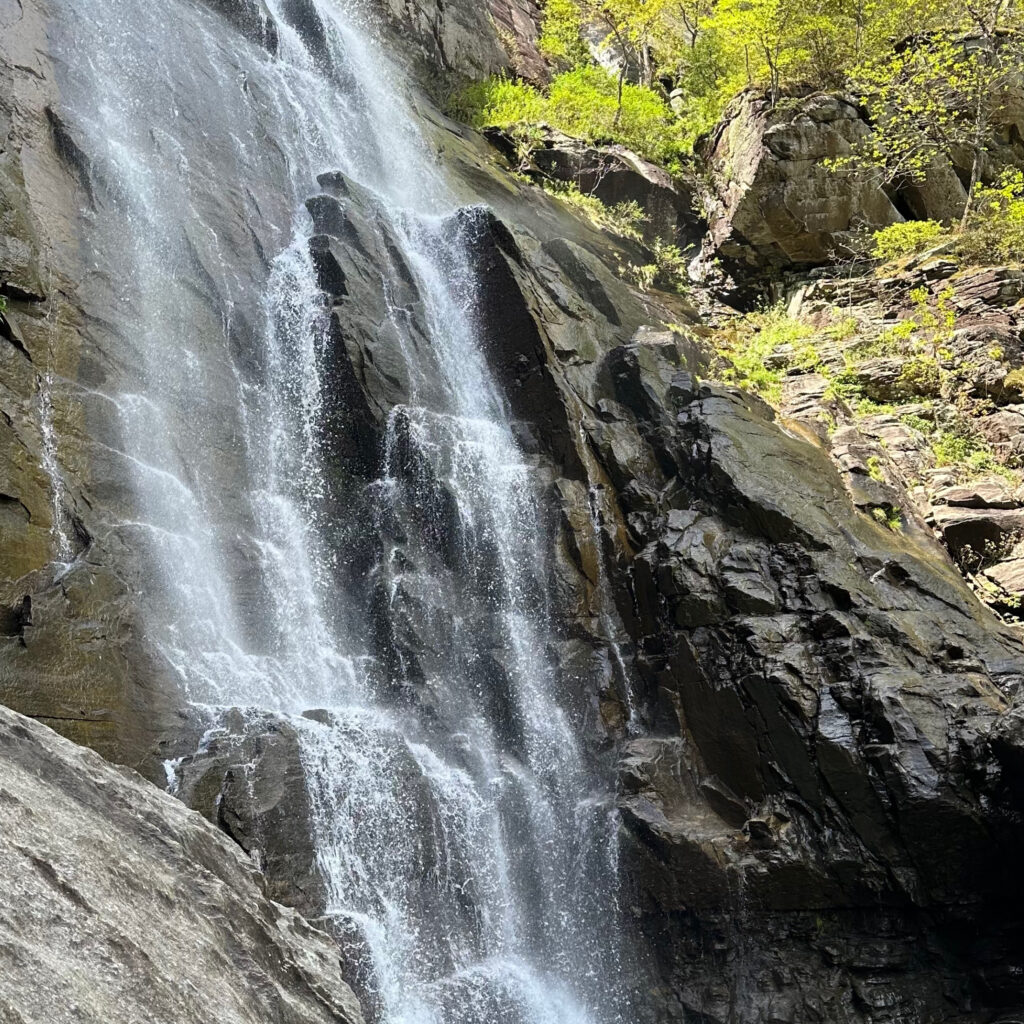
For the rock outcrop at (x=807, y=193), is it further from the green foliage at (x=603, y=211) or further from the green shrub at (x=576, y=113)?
the green shrub at (x=576, y=113)

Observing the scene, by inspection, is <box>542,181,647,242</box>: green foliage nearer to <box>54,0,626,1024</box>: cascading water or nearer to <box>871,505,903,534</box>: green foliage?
<box>54,0,626,1024</box>: cascading water

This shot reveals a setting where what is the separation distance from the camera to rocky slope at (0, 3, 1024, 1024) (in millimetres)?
8742

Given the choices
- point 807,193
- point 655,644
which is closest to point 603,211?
point 807,193

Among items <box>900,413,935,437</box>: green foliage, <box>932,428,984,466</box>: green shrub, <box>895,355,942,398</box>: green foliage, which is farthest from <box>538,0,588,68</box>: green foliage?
<box>932,428,984,466</box>: green shrub

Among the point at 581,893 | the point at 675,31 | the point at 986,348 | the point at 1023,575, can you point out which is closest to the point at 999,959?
the point at 581,893

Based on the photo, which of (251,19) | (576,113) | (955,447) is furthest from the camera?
(576,113)

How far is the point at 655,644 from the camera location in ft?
38.6

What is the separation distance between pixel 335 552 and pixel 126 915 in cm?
789

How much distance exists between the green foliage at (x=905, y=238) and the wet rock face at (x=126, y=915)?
62.4 feet

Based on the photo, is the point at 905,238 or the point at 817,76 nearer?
the point at 905,238

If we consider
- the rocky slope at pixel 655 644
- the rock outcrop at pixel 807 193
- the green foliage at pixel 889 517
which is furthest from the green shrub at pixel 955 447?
the rock outcrop at pixel 807 193

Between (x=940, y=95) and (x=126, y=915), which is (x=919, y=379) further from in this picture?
(x=126, y=915)

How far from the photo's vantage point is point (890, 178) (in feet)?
66.5

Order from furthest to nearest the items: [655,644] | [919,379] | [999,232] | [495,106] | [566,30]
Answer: [566,30], [495,106], [999,232], [919,379], [655,644]
